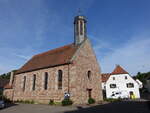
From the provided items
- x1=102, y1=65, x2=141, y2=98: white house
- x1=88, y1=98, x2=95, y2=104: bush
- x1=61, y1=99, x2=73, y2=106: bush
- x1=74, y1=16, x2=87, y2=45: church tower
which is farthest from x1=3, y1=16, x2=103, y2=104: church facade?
x1=102, y1=65, x2=141, y2=98: white house

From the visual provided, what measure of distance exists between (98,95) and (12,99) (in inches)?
708

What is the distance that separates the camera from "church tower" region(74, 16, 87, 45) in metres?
Result: 25.4

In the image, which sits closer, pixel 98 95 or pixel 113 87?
pixel 98 95

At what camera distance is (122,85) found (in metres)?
38.8

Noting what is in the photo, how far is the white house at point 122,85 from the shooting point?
37219mm

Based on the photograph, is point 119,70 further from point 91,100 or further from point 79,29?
point 91,100

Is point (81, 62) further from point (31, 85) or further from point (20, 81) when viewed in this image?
point (20, 81)

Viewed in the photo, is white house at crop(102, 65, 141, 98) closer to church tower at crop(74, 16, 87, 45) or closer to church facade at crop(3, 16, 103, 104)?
church facade at crop(3, 16, 103, 104)

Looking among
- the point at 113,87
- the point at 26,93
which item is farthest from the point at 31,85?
the point at 113,87

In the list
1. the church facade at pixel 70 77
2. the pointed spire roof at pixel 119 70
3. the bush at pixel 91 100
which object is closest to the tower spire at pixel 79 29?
the church facade at pixel 70 77

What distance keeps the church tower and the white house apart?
19.2 metres

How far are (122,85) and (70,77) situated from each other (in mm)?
22650

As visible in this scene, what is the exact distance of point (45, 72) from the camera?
25.0 metres

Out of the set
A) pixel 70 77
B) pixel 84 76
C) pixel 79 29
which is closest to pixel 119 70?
pixel 84 76
